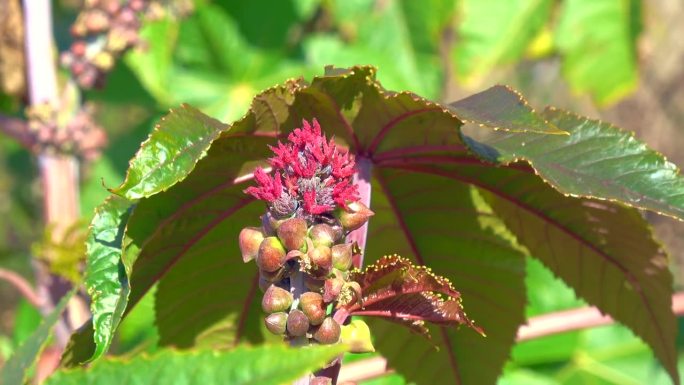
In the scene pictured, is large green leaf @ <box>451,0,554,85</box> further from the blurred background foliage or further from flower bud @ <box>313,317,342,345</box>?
flower bud @ <box>313,317,342,345</box>

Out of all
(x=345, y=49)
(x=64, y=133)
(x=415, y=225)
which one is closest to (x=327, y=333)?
(x=415, y=225)

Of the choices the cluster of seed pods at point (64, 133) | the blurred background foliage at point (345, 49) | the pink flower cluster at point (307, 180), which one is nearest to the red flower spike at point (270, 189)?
the pink flower cluster at point (307, 180)

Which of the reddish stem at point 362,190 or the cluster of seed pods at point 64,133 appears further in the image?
the cluster of seed pods at point 64,133

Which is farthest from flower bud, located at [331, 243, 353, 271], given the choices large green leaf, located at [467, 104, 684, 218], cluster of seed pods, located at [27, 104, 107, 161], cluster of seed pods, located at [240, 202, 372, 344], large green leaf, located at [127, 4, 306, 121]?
large green leaf, located at [127, 4, 306, 121]

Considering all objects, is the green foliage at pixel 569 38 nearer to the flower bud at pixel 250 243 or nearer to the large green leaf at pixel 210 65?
the large green leaf at pixel 210 65

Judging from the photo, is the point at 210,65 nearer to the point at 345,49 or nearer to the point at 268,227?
the point at 345,49

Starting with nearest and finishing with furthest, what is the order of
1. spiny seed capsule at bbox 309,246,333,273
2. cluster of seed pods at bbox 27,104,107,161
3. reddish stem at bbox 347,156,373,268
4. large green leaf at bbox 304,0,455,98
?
spiny seed capsule at bbox 309,246,333,273 < reddish stem at bbox 347,156,373,268 < cluster of seed pods at bbox 27,104,107,161 < large green leaf at bbox 304,0,455,98
